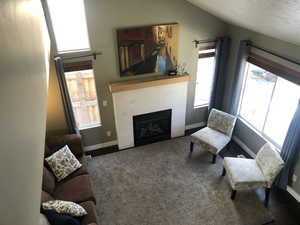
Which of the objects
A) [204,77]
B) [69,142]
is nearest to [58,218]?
[69,142]

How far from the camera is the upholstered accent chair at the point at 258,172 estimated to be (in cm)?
411

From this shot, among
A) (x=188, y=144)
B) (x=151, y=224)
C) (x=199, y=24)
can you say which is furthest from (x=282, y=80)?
(x=151, y=224)

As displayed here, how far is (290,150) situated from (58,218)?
12.8 ft

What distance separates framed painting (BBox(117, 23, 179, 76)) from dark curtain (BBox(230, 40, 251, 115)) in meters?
1.34

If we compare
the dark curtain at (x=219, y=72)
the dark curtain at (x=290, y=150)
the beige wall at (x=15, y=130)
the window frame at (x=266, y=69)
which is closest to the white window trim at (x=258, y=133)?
the window frame at (x=266, y=69)

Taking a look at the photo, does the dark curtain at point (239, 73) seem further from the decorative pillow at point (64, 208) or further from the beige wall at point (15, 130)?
the beige wall at point (15, 130)

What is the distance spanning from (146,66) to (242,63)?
2.02 meters

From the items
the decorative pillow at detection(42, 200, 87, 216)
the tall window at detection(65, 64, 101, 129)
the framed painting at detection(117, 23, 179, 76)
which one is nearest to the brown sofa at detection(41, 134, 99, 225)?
the decorative pillow at detection(42, 200, 87, 216)

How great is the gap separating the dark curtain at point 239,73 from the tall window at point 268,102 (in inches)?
7.7

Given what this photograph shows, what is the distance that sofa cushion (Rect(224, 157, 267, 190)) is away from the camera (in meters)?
4.21

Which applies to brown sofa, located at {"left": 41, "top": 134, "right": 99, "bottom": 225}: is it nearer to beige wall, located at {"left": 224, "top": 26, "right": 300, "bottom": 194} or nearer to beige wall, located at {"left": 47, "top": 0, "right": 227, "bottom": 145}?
beige wall, located at {"left": 47, "top": 0, "right": 227, "bottom": 145}

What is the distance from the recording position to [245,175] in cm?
428

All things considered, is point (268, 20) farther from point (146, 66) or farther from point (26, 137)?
point (26, 137)

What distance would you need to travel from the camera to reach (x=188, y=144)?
5852 millimetres
